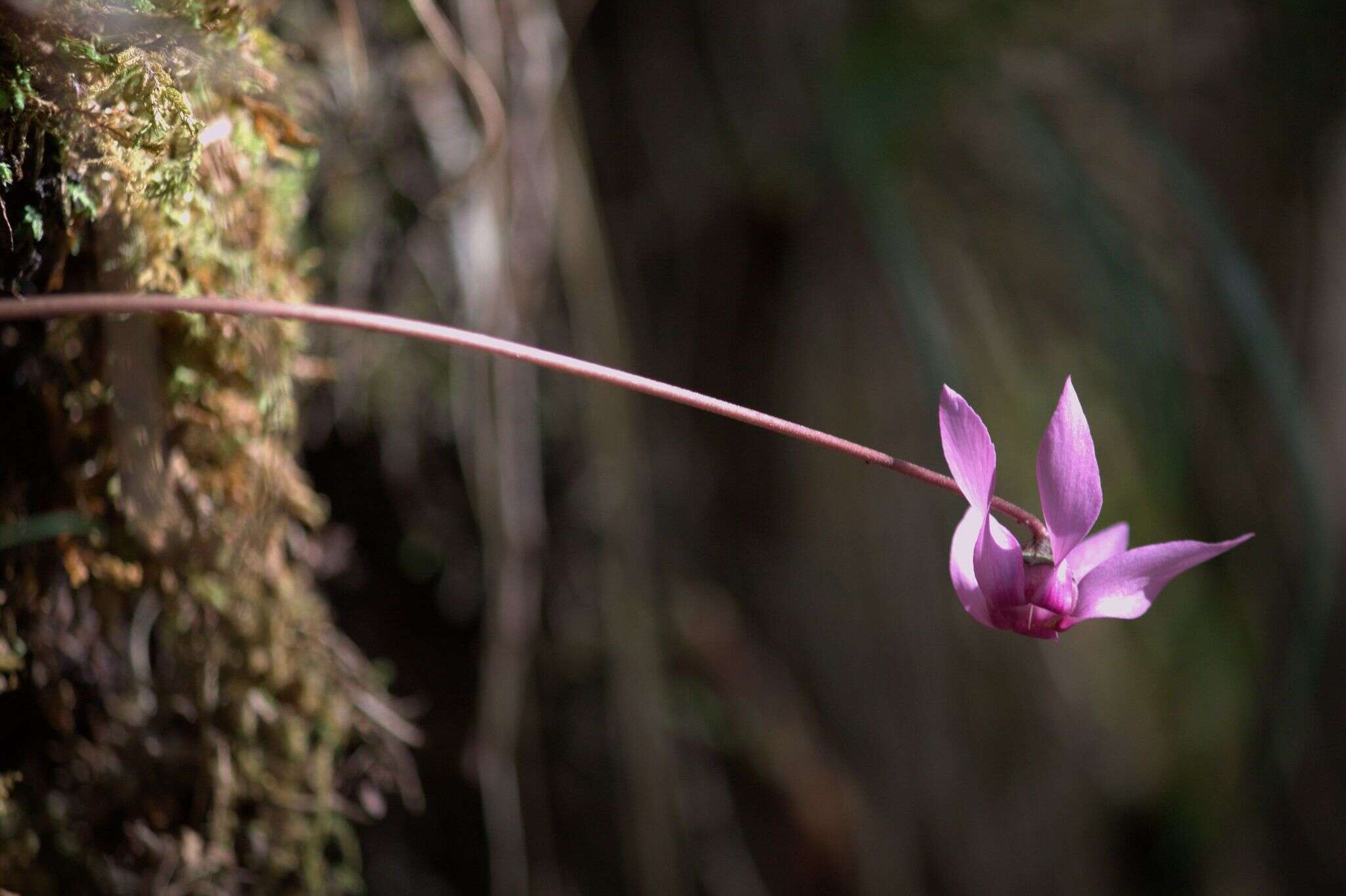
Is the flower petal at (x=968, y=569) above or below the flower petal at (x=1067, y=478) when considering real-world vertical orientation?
below

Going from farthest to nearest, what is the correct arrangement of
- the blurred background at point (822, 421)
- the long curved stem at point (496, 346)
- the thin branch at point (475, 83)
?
the blurred background at point (822, 421)
the thin branch at point (475, 83)
the long curved stem at point (496, 346)

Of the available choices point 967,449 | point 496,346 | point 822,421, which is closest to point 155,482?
point 496,346

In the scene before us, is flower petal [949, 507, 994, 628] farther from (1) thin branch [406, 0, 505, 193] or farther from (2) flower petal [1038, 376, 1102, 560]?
(1) thin branch [406, 0, 505, 193]

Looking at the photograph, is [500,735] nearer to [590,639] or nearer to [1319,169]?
[590,639]

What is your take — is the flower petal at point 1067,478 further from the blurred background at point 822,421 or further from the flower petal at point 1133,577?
the blurred background at point 822,421

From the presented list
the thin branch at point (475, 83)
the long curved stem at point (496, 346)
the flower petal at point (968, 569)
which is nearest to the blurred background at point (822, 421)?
the thin branch at point (475, 83)

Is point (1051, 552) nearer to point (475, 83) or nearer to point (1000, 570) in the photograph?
point (1000, 570)

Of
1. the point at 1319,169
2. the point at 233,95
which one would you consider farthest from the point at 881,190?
the point at 1319,169

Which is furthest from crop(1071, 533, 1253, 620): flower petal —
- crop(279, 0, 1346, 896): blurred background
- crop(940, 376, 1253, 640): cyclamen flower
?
crop(279, 0, 1346, 896): blurred background
